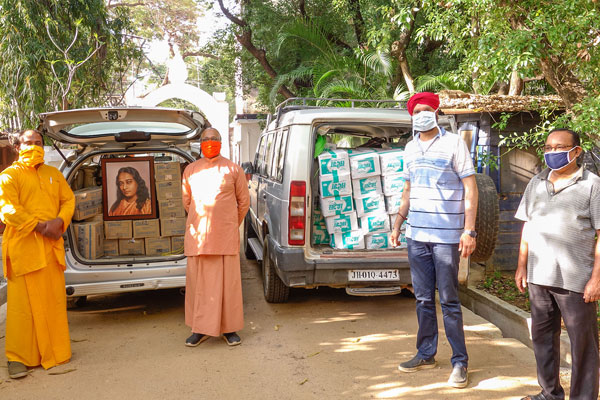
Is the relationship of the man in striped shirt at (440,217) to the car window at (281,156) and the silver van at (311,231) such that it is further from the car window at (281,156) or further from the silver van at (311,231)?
the car window at (281,156)

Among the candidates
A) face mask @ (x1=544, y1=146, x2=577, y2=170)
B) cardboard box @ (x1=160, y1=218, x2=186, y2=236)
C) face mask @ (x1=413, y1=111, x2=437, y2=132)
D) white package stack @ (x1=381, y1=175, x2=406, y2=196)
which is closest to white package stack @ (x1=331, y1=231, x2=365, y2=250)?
white package stack @ (x1=381, y1=175, x2=406, y2=196)

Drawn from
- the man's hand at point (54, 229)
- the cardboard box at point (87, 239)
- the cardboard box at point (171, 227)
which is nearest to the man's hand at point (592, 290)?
the man's hand at point (54, 229)

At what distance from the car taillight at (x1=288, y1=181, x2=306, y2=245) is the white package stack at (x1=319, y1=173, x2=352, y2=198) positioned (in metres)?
0.39

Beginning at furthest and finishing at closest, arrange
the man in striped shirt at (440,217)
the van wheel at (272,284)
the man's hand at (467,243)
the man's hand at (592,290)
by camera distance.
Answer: the van wheel at (272,284)
the man in striped shirt at (440,217)
the man's hand at (467,243)
the man's hand at (592,290)

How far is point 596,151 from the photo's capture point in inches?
245

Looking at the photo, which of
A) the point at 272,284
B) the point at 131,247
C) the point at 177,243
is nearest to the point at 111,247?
the point at 131,247

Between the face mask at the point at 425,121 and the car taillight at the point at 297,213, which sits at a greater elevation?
the face mask at the point at 425,121

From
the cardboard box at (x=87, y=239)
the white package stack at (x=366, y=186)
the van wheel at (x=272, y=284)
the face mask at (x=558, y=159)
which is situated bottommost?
the van wheel at (x=272, y=284)

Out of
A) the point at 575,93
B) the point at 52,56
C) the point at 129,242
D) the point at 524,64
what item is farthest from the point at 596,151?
the point at 52,56

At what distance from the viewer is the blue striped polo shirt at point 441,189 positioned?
3746mm

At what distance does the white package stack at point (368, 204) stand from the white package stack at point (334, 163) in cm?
34

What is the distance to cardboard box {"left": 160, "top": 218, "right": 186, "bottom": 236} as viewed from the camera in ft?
20.6

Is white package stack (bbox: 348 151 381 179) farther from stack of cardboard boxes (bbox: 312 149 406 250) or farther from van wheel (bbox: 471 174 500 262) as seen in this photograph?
van wheel (bbox: 471 174 500 262)

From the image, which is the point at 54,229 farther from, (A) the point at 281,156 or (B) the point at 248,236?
(B) the point at 248,236
